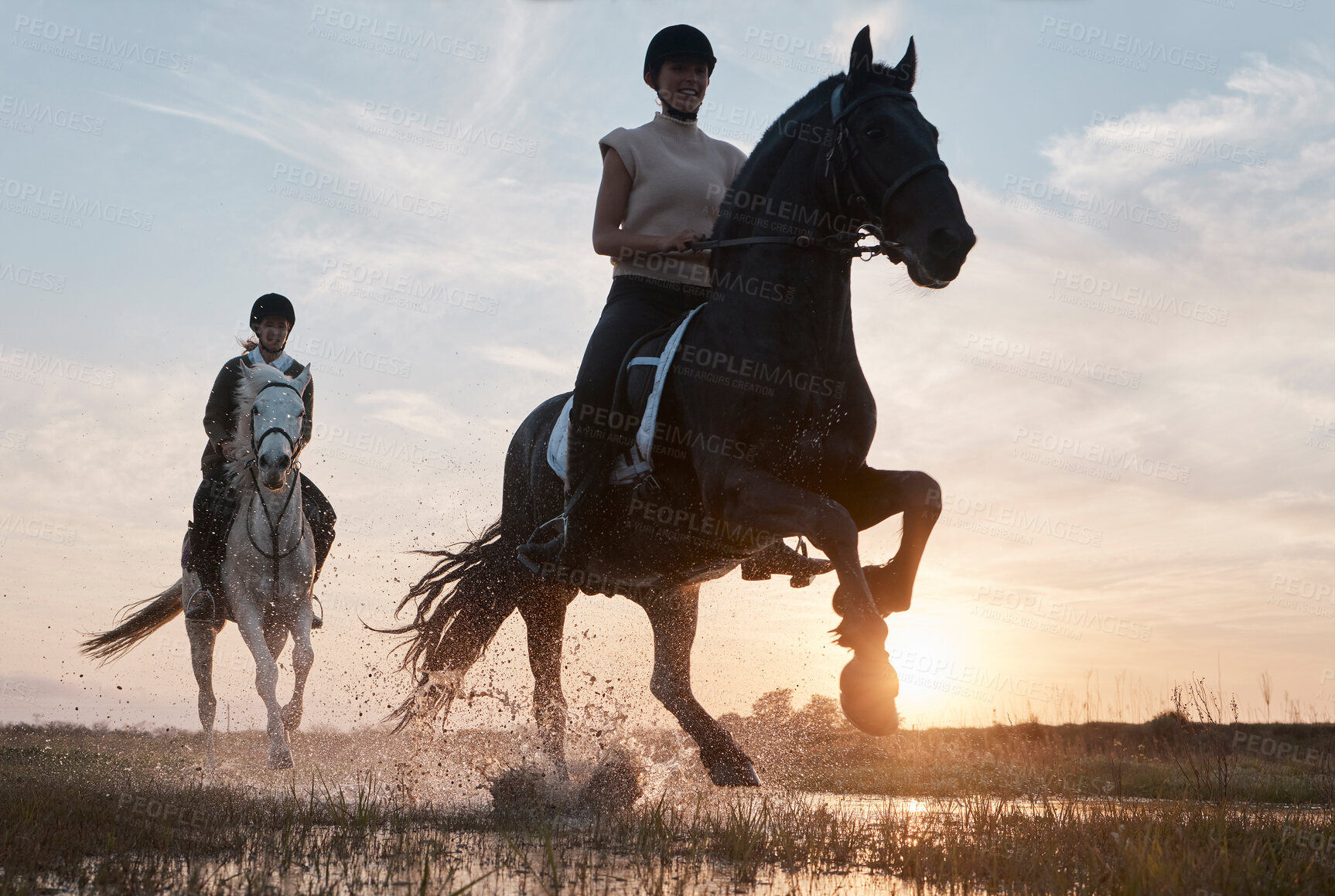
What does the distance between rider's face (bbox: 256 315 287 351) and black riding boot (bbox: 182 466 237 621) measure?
4.41ft

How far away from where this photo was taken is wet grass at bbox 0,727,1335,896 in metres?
3.51

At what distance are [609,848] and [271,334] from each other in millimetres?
7714

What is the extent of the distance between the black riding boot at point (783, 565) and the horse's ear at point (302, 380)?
5.06 metres

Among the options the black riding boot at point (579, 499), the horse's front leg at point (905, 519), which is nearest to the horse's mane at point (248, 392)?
the black riding boot at point (579, 499)

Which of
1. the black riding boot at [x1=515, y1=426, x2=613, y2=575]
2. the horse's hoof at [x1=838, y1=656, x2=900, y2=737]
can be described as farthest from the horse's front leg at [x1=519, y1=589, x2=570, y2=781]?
the horse's hoof at [x1=838, y1=656, x2=900, y2=737]

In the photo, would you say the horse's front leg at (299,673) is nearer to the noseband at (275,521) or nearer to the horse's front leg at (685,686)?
the noseband at (275,521)

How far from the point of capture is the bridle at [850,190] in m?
5.14

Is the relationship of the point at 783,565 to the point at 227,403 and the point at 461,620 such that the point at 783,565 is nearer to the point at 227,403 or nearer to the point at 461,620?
the point at 461,620

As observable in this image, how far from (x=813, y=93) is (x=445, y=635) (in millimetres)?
5314

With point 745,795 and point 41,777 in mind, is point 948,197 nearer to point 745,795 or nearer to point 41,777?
point 745,795

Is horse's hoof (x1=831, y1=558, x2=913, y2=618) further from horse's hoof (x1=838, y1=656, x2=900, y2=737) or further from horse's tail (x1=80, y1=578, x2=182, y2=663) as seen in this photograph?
horse's tail (x1=80, y1=578, x2=182, y2=663)

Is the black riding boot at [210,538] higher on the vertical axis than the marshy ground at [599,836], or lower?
higher

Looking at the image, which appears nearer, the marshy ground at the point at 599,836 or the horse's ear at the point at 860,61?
the marshy ground at the point at 599,836

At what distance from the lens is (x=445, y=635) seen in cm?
866
